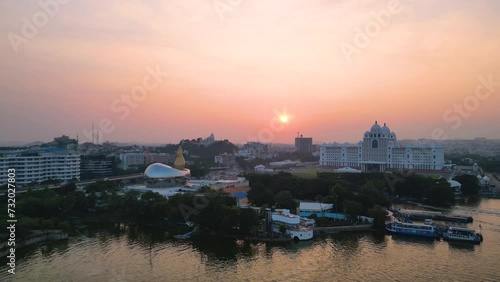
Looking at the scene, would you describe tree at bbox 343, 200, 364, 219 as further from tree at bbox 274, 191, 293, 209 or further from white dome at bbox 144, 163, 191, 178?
white dome at bbox 144, 163, 191, 178

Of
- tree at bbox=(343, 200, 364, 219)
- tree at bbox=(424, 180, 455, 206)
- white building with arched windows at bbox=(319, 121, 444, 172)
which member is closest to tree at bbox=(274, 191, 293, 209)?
tree at bbox=(343, 200, 364, 219)

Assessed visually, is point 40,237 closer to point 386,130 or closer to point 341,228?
point 341,228

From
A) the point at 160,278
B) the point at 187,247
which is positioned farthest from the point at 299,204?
the point at 160,278

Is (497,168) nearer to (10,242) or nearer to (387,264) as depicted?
(387,264)

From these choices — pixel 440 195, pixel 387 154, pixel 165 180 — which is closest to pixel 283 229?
pixel 440 195

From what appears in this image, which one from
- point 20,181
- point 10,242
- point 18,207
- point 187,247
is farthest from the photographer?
point 20,181

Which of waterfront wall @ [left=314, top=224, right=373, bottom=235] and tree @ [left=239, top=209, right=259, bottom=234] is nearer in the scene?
tree @ [left=239, top=209, right=259, bottom=234]
